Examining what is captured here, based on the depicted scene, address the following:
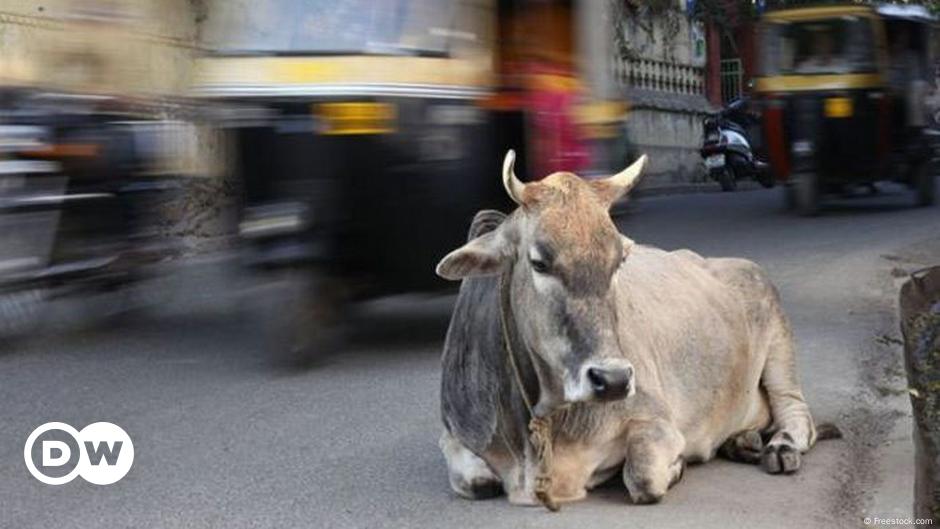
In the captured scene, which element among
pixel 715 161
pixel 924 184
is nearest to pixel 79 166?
pixel 924 184

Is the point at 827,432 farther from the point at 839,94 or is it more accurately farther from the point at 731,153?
the point at 731,153

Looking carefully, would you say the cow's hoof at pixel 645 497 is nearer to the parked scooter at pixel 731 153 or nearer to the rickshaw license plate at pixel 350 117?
the rickshaw license plate at pixel 350 117

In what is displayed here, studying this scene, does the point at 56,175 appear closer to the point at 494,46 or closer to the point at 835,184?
the point at 494,46

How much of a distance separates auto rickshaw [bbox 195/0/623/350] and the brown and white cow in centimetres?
240

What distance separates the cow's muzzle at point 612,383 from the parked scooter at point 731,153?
2134 centimetres

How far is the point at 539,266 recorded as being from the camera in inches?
223

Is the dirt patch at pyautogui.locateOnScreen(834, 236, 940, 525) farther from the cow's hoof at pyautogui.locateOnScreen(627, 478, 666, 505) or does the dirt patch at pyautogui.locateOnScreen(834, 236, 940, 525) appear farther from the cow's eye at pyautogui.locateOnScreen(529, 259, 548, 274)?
the cow's eye at pyautogui.locateOnScreen(529, 259, 548, 274)

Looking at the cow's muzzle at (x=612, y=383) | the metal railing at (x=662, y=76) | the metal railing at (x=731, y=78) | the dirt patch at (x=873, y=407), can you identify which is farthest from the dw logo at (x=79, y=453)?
the metal railing at (x=731, y=78)

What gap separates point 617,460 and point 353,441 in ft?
6.39

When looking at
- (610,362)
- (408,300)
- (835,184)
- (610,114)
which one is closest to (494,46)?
(610,114)

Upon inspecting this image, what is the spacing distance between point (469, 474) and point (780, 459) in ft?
4.77

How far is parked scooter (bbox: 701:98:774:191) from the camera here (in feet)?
87.1

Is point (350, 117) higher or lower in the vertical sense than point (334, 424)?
higher

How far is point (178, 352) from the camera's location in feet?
33.5
